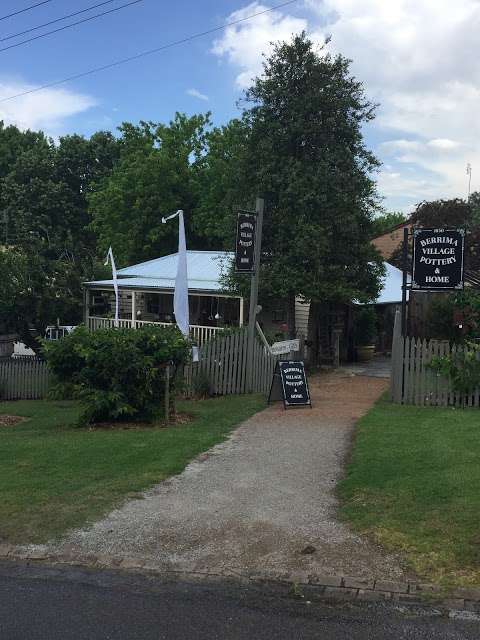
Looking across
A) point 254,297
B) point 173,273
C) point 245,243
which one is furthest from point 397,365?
point 173,273

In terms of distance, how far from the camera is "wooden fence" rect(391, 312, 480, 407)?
11.5 meters

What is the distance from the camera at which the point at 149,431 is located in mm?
10305

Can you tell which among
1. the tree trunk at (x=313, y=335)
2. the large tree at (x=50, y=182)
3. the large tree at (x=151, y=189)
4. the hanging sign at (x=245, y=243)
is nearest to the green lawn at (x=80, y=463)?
the hanging sign at (x=245, y=243)

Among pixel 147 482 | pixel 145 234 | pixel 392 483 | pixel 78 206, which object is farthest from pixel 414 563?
pixel 78 206

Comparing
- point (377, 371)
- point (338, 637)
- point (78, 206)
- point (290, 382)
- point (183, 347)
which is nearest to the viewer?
point (338, 637)

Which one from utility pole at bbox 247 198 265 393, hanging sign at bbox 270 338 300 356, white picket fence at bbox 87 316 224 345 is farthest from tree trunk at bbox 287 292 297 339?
hanging sign at bbox 270 338 300 356

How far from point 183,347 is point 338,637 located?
303 inches

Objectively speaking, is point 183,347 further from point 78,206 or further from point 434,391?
point 78,206

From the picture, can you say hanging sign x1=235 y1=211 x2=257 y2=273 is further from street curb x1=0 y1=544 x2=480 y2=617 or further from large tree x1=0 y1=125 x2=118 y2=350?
large tree x1=0 y1=125 x2=118 y2=350

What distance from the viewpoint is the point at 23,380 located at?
1677 cm

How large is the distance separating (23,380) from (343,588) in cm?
1388

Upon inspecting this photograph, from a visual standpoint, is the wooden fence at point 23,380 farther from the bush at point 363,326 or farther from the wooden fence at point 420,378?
the bush at point 363,326

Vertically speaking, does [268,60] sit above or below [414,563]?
above

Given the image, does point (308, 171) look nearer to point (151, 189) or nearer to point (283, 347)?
point (283, 347)
